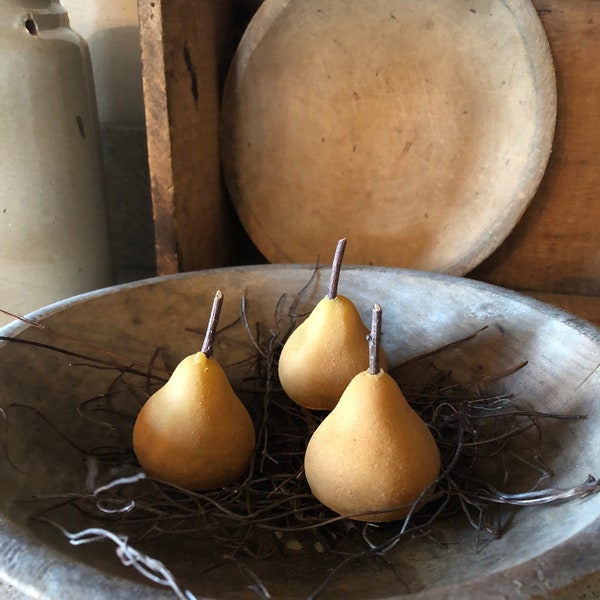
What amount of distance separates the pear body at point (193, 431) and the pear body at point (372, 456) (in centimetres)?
6

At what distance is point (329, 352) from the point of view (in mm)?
433

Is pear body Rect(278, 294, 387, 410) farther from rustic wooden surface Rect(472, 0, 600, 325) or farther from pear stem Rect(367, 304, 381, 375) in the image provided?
rustic wooden surface Rect(472, 0, 600, 325)

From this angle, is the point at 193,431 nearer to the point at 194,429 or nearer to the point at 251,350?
the point at 194,429

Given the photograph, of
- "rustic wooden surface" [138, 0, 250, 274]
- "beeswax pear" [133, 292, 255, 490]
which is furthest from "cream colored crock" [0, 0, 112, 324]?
"beeswax pear" [133, 292, 255, 490]

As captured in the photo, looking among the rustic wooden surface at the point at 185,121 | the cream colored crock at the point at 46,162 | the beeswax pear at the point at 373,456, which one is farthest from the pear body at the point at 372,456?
the cream colored crock at the point at 46,162

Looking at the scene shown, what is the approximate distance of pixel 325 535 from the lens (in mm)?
374

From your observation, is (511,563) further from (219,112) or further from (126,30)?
(126,30)

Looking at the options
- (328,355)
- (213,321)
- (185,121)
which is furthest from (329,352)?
(185,121)

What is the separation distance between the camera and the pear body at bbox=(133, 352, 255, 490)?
0.37 meters

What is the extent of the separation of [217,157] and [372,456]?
17.6 inches

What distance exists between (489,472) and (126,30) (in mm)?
649

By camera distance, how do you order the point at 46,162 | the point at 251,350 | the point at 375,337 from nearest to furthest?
the point at 375,337 < the point at 251,350 < the point at 46,162

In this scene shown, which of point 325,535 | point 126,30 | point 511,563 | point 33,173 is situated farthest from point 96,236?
point 511,563

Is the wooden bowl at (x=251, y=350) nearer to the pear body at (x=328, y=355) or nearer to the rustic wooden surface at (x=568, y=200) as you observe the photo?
the pear body at (x=328, y=355)
